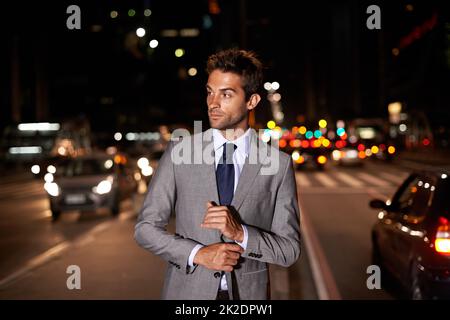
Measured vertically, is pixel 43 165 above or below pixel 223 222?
below

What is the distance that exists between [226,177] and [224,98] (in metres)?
0.36

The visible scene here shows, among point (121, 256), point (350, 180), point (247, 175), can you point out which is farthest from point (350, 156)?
point (247, 175)

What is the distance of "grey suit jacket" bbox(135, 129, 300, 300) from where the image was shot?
9.13ft

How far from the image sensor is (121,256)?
10367 mm

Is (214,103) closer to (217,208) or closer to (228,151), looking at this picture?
(228,151)

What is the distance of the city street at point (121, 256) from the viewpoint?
309 inches

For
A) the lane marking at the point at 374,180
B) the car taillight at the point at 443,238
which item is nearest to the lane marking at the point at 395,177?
the lane marking at the point at 374,180

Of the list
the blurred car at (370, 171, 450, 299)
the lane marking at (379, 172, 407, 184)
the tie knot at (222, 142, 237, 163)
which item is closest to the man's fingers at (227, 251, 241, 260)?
the tie knot at (222, 142, 237, 163)

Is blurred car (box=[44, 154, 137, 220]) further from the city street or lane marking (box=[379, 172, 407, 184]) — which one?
lane marking (box=[379, 172, 407, 184])

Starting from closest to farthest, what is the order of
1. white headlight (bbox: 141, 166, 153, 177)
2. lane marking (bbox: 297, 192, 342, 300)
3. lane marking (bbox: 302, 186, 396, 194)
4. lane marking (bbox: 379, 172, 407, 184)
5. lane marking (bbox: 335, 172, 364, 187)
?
lane marking (bbox: 297, 192, 342, 300) → white headlight (bbox: 141, 166, 153, 177) → lane marking (bbox: 302, 186, 396, 194) → lane marking (bbox: 335, 172, 364, 187) → lane marking (bbox: 379, 172, 407, 184)

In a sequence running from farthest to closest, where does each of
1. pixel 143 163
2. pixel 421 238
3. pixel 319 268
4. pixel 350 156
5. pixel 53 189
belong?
1. pixel 350 156
2. pixel 143 163
3. pixel 53 189
4. pixel 319 268
5. pixel 421 238

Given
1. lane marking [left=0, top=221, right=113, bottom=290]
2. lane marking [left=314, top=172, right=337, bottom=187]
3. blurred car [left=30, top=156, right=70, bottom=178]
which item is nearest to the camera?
lane marking [left=0, top=221, right=113, bottom=290]

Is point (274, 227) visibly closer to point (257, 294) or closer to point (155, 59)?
point (257, 294)

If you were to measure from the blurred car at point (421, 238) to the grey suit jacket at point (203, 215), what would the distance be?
11.8 feet
